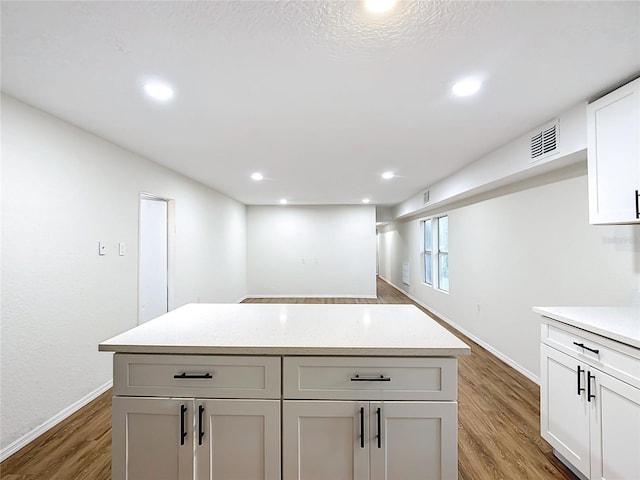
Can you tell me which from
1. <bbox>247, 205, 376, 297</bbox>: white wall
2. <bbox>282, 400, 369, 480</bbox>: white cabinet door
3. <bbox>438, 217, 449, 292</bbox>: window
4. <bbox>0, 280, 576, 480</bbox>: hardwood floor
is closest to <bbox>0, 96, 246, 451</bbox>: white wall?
<bbox>0, 280, 576, 480</bbox>: hardwood floor

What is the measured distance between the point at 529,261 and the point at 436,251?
2995mm

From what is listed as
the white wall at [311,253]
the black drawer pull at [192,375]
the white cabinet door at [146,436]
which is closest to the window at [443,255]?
the white wall at [311,253]

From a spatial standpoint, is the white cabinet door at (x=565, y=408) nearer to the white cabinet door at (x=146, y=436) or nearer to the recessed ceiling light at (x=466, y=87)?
the recessed ceiling light at (x=466, y=87)

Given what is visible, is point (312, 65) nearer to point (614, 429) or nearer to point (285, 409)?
point (285, 409)

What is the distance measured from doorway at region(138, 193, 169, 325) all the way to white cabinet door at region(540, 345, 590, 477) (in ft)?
12.3

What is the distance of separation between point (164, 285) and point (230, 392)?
3120 mm

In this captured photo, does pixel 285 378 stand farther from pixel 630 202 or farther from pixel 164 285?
pixel 164 285

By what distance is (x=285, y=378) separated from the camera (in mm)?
1395

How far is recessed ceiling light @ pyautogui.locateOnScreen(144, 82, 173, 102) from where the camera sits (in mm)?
1863

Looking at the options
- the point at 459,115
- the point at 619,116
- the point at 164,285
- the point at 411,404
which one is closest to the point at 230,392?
the point at 411,404

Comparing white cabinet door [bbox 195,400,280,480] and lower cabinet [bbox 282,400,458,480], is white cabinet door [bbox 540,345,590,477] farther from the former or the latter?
white cabinet door [bbox 195,400,280,480]

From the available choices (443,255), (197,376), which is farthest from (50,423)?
(443,255)

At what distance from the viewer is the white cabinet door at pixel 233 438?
4.58ft

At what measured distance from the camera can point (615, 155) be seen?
1.86 metres
